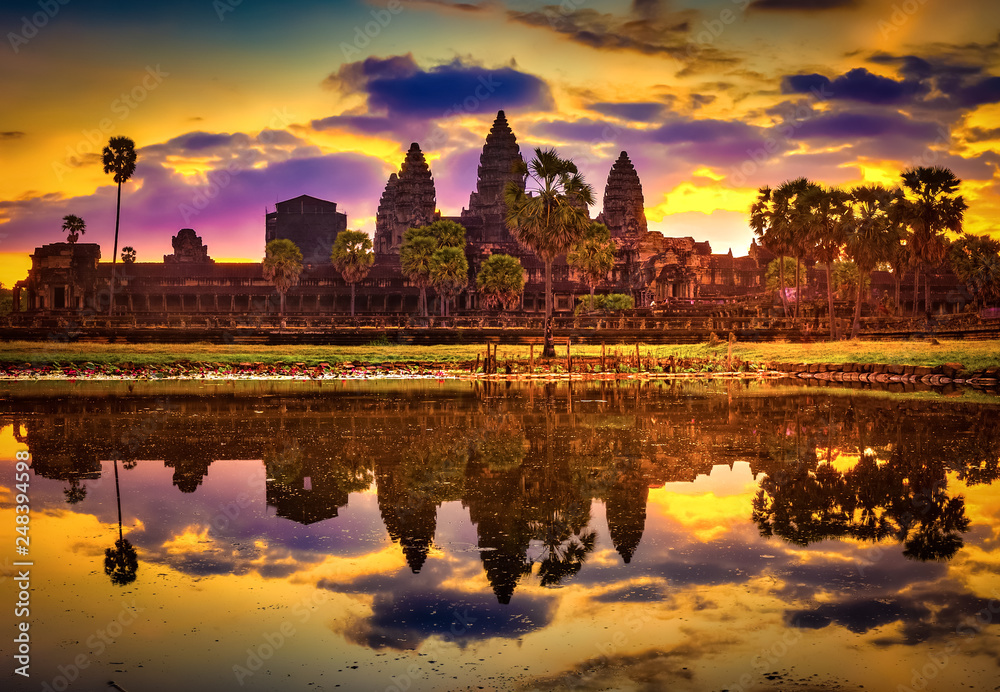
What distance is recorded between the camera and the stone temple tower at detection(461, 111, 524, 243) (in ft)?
402

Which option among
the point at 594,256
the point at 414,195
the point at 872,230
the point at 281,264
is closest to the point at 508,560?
the point at 872,230

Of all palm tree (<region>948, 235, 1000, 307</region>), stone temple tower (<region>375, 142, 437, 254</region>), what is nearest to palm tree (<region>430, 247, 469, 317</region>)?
stone temple tower (<region>375, 142, 437, 254</region>)

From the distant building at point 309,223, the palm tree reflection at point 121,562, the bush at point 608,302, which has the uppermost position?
the distant building at point 309,223

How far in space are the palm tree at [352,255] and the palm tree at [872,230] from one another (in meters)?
50.1

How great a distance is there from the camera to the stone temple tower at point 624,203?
12206cm

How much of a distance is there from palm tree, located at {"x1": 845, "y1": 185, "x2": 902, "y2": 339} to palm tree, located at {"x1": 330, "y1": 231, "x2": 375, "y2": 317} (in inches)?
1973

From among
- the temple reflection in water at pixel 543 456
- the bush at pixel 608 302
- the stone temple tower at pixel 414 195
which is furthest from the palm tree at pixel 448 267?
the temple reflection in water at pixel 543 456

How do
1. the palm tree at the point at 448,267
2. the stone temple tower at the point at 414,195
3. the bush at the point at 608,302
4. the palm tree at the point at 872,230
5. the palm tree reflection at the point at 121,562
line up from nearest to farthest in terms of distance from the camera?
1. the palm tree reflection at the point at 121,562
2. the palm tree at the point at 872,230
3. the palm tree at the point at 448,267
4. the bush at the point at 608,302
5. the stone temple tower at the point at 414,195

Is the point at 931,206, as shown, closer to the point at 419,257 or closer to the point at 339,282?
the point at 419,257

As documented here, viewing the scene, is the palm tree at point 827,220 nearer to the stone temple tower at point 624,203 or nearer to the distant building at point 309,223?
the stone temple tower at point 624,203

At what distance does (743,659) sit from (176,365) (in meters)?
35.8

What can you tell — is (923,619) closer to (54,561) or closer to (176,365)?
(54,561)

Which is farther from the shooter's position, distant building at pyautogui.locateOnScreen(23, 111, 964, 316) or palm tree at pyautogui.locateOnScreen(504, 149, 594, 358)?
distant building at pyautogui.locateOnScreen(23, 111, 964, 316)

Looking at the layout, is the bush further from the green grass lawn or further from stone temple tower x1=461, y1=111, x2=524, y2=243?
the green grass lawn
